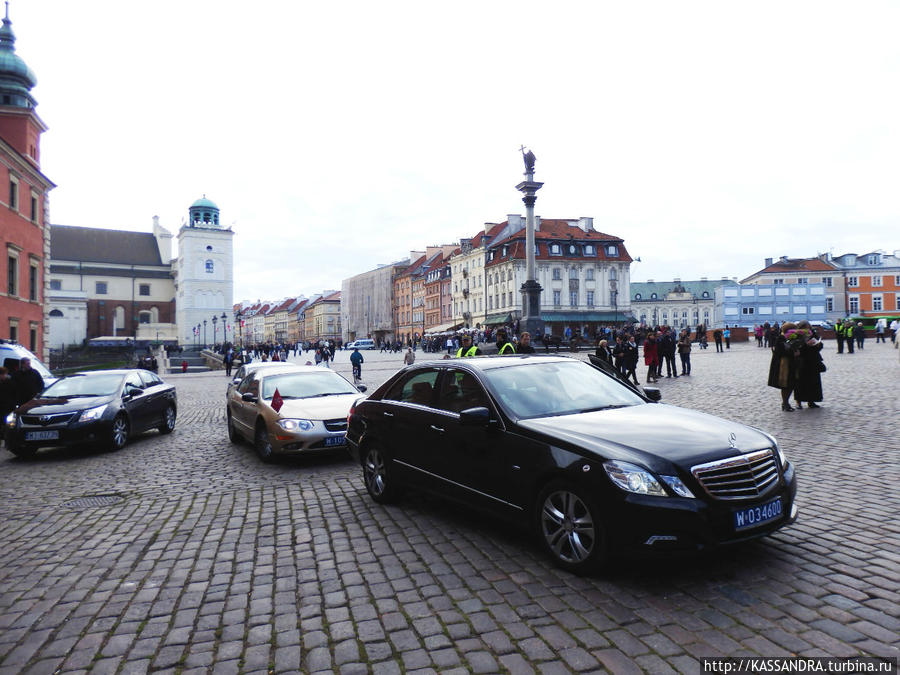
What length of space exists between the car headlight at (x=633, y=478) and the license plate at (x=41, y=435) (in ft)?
32.7

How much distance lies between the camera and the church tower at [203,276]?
318 feet

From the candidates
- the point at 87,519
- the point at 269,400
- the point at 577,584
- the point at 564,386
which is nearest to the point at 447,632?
the point at 577,584

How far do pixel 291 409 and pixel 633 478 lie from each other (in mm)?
6635

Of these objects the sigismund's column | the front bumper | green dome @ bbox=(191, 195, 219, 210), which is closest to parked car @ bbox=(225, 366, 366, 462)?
the front bumper

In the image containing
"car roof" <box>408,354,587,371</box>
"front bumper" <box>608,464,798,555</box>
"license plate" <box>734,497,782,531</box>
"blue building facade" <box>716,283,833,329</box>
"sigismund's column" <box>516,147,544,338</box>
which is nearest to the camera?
"front bumper" <box>608,464,798,555</box>

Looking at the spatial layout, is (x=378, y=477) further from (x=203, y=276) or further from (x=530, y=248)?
(x=203, y=276)

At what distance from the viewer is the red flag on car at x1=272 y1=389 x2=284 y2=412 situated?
378 inches

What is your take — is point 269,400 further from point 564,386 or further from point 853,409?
point 853,409

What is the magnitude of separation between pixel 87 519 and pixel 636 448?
18.2ft

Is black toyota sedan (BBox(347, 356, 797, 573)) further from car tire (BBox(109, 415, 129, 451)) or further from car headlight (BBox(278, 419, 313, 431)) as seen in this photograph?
car tire (BBox(109, 415, 129, 451))

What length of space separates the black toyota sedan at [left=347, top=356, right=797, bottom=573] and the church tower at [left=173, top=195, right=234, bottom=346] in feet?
307

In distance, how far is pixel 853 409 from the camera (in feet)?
40.1

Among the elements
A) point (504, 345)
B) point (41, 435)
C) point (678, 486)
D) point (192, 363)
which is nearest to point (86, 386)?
point (41, 435)

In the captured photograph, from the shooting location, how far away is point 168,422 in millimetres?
13688
